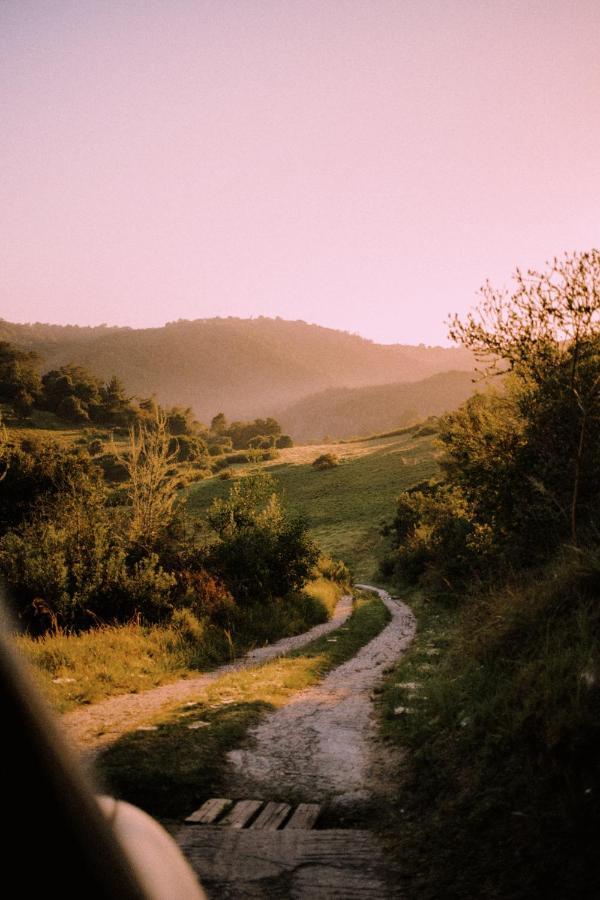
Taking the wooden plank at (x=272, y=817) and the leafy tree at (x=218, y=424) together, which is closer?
the wooden plank at (x=272, y=817)

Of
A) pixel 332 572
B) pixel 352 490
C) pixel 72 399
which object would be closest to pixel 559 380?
pixel 332 572

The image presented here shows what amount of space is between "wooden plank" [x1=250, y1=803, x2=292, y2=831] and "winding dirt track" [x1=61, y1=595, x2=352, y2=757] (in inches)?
85.0

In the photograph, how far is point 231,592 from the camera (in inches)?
846

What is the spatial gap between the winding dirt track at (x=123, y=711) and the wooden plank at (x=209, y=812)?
1558 mm

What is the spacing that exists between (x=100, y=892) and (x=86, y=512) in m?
19.2

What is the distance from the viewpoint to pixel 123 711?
9.35 m

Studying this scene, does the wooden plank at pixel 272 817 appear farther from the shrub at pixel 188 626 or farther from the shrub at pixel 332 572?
the shrub at pixel 332 572

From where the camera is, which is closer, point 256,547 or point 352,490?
point 256,547

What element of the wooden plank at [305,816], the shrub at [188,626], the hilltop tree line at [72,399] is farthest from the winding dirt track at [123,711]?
the hilltop tree line at [72,399]

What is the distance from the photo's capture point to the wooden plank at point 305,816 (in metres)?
5.56

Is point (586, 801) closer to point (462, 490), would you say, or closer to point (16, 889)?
point (16, 889)

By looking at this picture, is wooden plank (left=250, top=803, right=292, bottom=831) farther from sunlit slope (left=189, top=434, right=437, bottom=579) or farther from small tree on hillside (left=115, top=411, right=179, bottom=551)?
sunlit slope (left=189, top=434, right=437, bottom=579)

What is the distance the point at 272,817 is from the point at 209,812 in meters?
0.64

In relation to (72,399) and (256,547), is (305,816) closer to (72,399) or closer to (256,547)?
(256,547)
